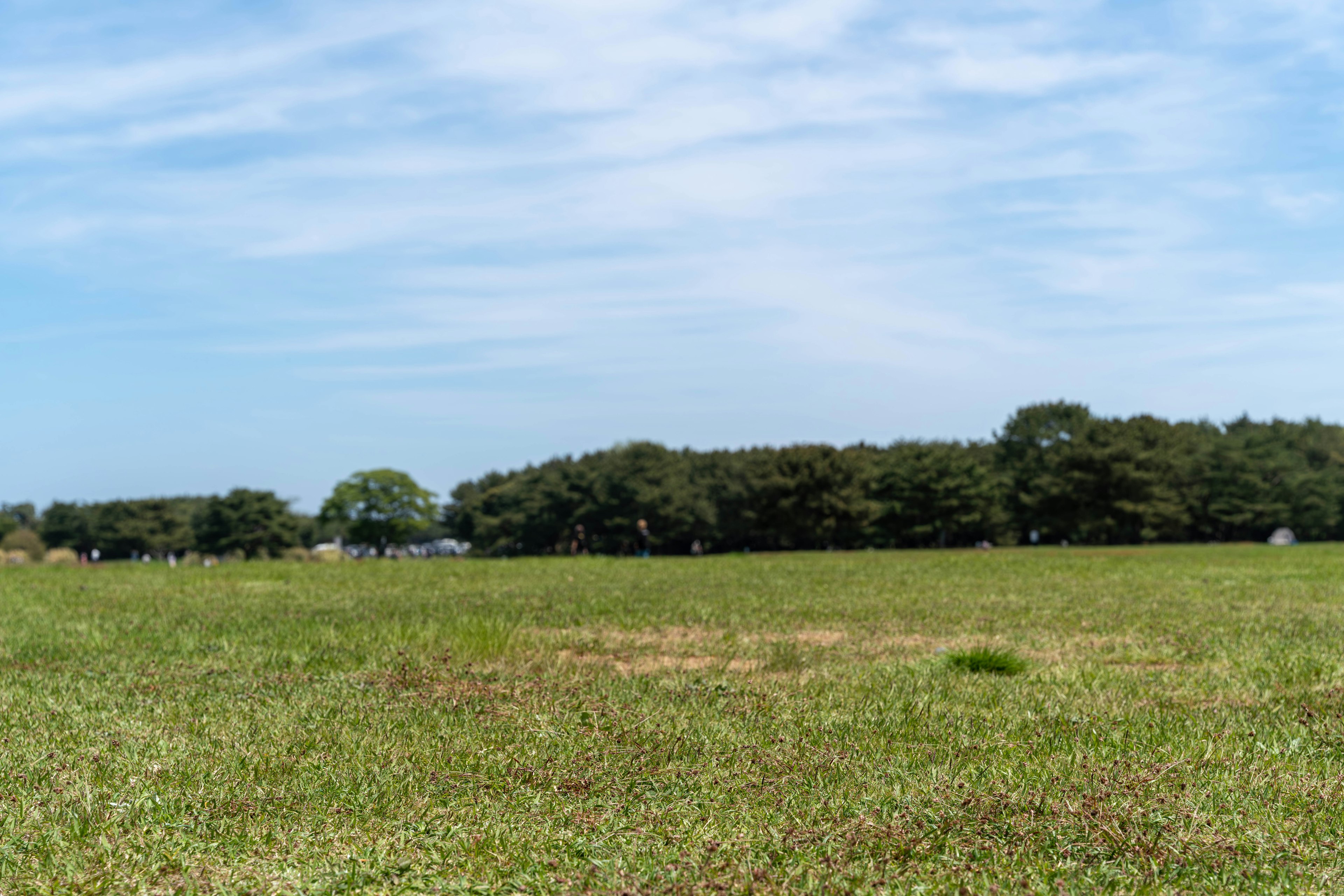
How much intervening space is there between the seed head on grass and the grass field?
10cm

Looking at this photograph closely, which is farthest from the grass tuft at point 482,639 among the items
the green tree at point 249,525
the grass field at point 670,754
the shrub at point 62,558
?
the green tree at point 249,525

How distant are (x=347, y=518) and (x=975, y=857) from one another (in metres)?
126

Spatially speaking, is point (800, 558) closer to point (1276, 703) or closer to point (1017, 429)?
point (1276, 703)

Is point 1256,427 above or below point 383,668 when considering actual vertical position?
above

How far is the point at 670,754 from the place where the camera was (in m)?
6.70

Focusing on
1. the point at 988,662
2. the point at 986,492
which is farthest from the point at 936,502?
the point at 988,662

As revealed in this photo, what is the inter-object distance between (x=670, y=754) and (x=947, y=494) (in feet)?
274

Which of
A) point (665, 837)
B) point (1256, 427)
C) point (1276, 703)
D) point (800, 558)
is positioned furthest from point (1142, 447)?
point (665, 837)

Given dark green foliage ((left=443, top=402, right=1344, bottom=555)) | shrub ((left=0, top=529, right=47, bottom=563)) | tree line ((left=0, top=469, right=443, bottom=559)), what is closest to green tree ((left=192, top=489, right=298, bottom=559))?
tree line ((left=0, top=469, right=443, bottom=559))

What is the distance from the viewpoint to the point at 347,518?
406 ft

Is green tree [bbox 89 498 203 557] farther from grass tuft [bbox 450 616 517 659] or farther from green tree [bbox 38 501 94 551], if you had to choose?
grass tuft [bbox 450 616 517 659]

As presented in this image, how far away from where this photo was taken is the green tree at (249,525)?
369 ft

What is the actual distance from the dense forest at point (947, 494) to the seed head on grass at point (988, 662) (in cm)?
7266

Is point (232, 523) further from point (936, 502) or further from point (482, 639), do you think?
point (482, 639)
